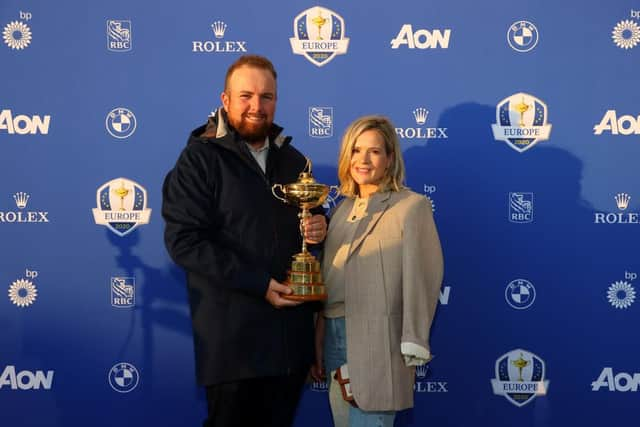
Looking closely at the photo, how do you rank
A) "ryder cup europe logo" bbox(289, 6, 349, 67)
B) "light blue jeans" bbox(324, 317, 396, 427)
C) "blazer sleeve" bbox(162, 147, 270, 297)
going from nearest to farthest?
"blazer sleeve" bbox(162, 147, 270, 297), "light blue jeans" bbox(324, 317, 396, 427), "ryder cup europe logo" bbox(289, 6, 349, 67)

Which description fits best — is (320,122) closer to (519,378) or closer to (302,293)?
(302,293)

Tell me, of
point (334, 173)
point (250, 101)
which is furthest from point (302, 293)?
point (334, 173)

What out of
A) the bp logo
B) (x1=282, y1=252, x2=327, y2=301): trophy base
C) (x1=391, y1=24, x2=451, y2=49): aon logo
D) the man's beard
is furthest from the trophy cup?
the bp logo

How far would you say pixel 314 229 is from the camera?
2.27 meters

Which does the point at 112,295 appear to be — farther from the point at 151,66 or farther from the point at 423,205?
the point at 423,205

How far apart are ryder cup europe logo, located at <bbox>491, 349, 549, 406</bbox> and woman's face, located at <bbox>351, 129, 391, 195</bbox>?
1.33 metres

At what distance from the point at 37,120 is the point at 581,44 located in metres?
2.59

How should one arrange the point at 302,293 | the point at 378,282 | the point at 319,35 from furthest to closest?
the point at 319,35
the point at 378,282
the point at 302,293

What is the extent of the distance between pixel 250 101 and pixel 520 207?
1.49 m

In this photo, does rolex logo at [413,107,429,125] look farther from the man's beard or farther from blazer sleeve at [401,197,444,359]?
the man's beard

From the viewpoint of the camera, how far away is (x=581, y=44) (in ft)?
10.1

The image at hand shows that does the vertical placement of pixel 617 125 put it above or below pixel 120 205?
above

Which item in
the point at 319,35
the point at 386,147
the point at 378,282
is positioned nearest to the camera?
the point at 378,282

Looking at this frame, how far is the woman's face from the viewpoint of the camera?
2326 mm
